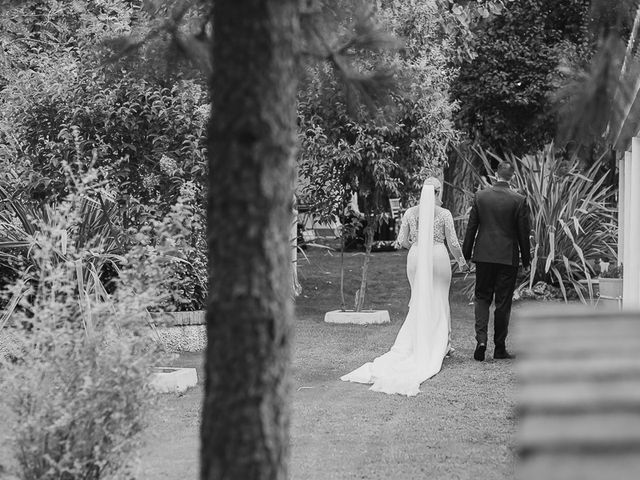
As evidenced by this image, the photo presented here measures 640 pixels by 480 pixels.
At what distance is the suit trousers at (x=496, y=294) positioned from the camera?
11.3 meters

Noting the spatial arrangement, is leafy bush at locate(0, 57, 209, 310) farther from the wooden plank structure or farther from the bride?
the wooden plank structure

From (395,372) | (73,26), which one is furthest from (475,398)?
(73,26)

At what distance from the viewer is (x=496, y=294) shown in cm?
1139

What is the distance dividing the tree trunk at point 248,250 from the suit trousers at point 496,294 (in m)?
8.12

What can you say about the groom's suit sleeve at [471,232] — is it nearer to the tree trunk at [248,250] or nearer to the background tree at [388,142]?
the background tree at [388,142]

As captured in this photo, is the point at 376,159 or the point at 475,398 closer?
the point at 475,398

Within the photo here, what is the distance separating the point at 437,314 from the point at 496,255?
87cm

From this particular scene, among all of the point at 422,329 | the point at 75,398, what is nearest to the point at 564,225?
the point at 422,329

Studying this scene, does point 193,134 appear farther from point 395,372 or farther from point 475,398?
point 475,398

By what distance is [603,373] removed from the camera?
7.78 ft

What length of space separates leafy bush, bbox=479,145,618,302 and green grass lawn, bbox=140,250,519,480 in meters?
4.69

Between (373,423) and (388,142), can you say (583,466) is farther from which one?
(388,142)

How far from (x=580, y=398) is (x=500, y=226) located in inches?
361

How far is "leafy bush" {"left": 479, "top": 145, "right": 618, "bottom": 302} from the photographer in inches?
685
